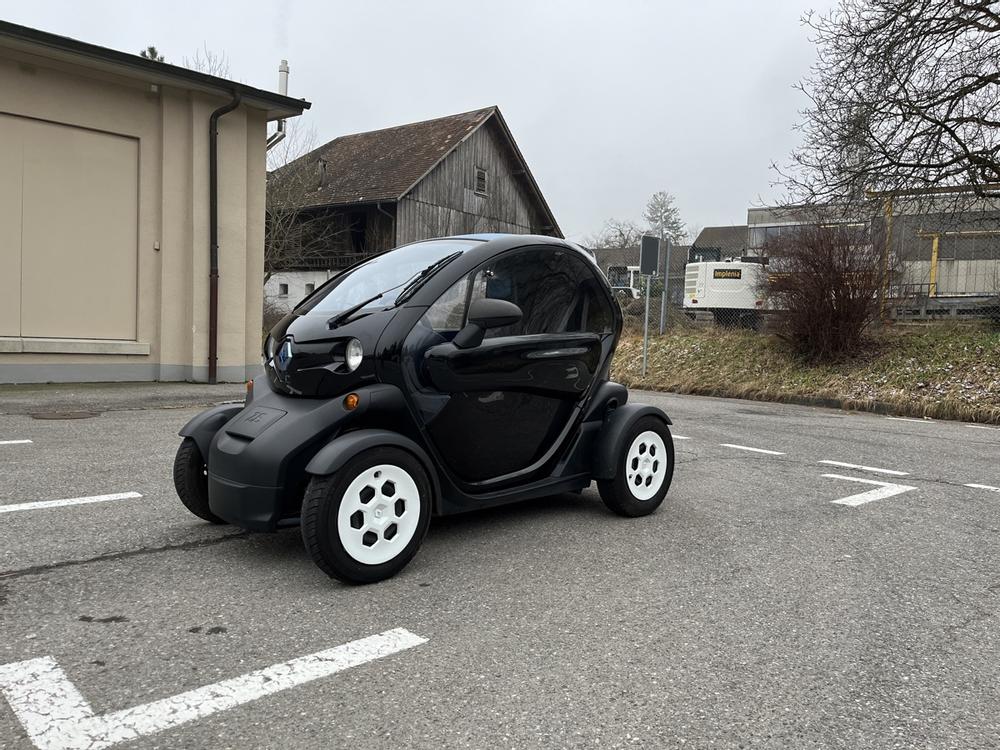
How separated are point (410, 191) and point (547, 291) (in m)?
26.4

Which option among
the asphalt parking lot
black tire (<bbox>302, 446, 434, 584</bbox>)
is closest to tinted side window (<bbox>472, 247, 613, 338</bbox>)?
black tire (<bbox>302, 446, 434, 584</bbox>)

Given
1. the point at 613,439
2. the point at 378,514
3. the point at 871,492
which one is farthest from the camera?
the point at 871,492

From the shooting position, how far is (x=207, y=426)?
4.07 m

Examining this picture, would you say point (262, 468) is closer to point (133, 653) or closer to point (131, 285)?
point (133, 653)

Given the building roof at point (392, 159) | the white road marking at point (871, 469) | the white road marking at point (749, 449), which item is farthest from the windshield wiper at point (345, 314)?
the building roof at point (392, 159)

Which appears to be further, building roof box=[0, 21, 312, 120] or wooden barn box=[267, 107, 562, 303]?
wooden barn box=[267, 107, 562, 303]

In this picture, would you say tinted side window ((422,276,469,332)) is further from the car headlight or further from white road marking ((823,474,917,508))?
white road marking ((823,474,917,508))

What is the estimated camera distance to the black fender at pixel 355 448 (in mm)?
3209

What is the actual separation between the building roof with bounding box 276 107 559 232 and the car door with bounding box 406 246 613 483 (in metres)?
25.0

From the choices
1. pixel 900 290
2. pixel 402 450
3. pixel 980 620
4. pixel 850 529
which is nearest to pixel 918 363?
pixel 900 290

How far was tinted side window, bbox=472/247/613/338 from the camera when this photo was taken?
4.07 m

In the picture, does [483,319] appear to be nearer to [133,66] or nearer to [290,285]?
[133,66]

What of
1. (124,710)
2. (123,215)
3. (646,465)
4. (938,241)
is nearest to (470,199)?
(938,241)

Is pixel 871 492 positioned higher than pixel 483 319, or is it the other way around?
pixel 483 319
